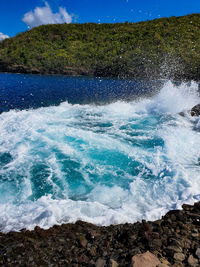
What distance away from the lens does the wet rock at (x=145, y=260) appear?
8.76ft

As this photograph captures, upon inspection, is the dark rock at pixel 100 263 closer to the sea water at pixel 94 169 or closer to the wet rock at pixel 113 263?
the wet rock at pixel 113 263

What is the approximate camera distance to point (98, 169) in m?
6.68

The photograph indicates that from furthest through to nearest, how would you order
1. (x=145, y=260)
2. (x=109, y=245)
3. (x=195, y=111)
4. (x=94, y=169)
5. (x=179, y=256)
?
(x=195, y=111) < (x=94, y=169) < (x=109, y=245) < (x=179, y=256) < (x=145, y=260)

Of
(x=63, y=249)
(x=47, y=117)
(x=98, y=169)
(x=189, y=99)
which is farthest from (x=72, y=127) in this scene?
(x=189, y=99)

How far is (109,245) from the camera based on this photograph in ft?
10.5

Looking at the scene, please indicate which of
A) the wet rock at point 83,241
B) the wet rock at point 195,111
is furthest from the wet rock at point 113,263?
the wet rock at point 195,111

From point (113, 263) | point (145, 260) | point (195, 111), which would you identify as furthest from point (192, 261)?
point (195, 111)

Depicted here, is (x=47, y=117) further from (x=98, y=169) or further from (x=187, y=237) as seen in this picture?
(x=187, y=237)

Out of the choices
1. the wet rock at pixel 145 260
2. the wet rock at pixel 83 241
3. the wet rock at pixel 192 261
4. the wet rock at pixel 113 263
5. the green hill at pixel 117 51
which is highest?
the green hill at pixel 117 51

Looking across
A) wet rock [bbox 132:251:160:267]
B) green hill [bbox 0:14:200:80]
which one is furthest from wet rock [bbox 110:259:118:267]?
green hill [bbox 0:14:200:80]

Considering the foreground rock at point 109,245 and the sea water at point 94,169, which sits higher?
the foreground rock at point 109,245

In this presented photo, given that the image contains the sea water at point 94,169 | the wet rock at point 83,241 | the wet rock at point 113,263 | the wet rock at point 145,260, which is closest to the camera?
the wet rock at point 145,260

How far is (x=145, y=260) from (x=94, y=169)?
409cm

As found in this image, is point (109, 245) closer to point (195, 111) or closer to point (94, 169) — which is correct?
point (94, 169)
